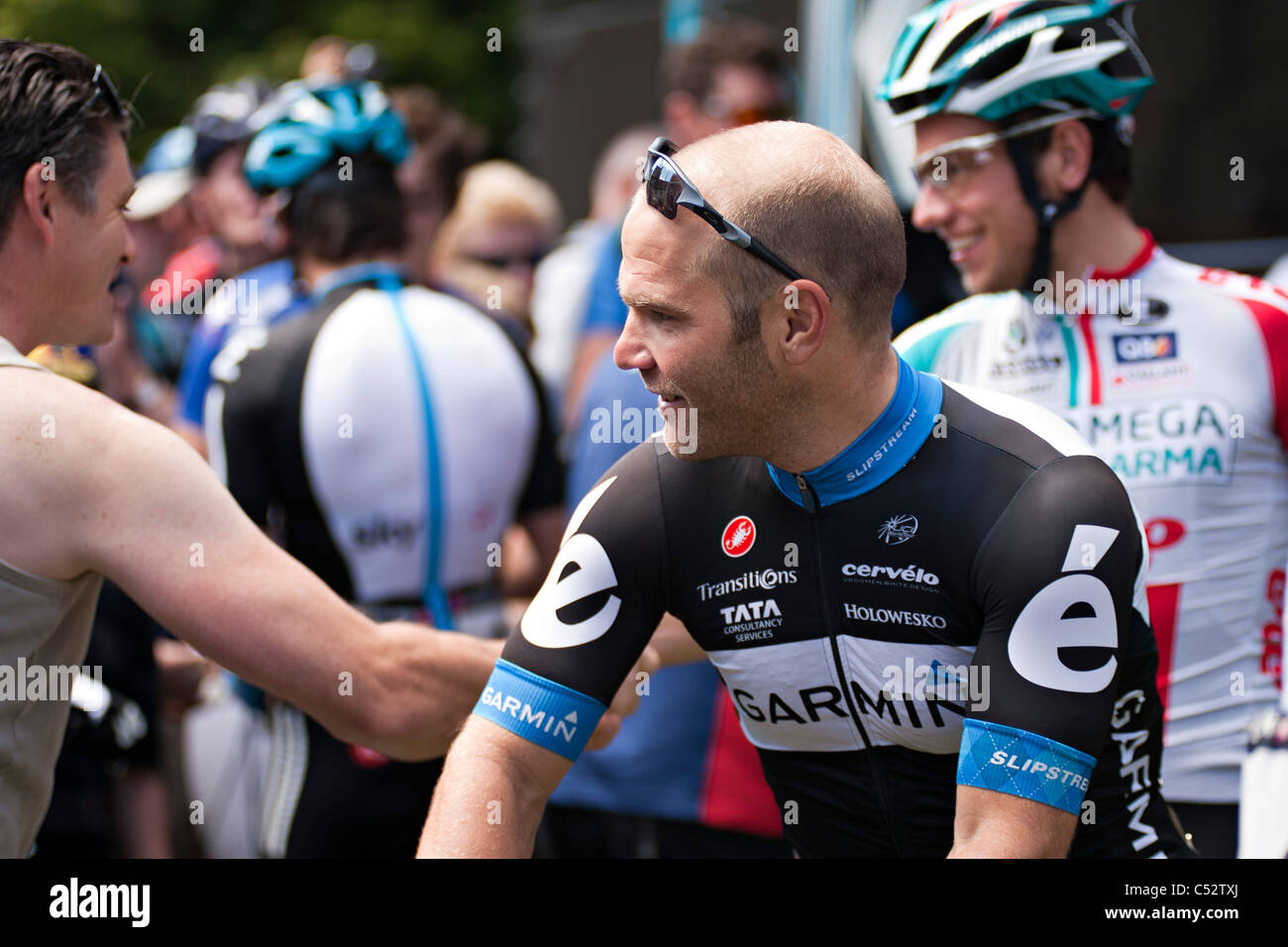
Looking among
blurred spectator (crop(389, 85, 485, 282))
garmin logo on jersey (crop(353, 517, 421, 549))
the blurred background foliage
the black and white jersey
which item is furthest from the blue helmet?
the blurred background foliage

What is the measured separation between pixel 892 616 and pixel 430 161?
14.0 ft

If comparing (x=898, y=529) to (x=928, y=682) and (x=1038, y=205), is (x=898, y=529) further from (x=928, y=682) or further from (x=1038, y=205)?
(x=1038, y=205)

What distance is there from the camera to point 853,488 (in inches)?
91.4

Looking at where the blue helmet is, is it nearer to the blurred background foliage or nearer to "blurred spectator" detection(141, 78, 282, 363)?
"blurred spectator" detection(141, 78, 282, 363)

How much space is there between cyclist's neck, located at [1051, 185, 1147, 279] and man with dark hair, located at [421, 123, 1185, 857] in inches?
41.7

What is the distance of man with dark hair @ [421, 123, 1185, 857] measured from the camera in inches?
83.2

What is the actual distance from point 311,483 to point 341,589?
0.32m

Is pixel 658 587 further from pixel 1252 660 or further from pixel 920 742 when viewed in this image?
pixel 1252 660

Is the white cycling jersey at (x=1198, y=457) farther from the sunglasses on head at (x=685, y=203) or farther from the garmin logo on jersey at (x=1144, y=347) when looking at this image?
the sunglasses on head at (x=685, y=203)

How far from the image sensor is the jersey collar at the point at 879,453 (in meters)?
2.31

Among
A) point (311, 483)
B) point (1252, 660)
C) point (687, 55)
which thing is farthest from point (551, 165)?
point (1252, 660)

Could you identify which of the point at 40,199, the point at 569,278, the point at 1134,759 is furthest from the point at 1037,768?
the point at 569,278

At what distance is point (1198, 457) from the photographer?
312 cm
